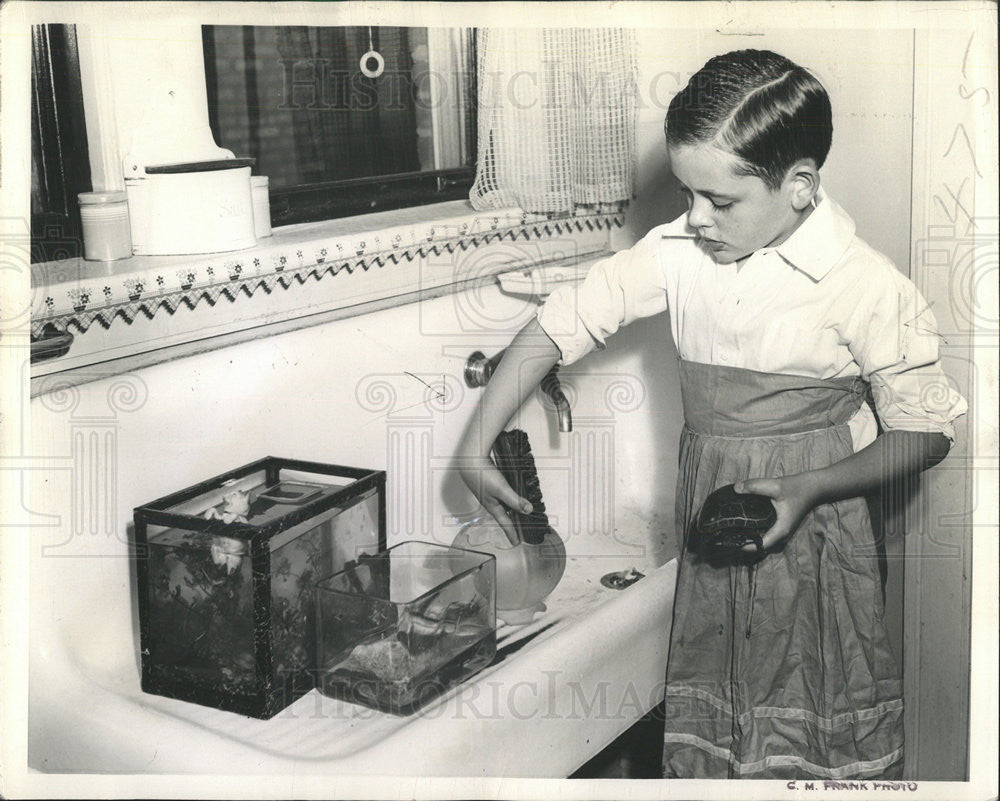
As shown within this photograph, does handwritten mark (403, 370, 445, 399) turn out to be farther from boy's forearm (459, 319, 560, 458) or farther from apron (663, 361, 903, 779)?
apron (663, 361, 903, 779)

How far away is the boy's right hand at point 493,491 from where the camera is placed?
882mm

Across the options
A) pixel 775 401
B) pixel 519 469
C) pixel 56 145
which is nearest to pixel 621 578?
pixel 519 469

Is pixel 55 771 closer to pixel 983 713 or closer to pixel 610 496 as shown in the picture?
pixel 610 496

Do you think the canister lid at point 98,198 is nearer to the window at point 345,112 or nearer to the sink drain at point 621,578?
the window at point 345,112

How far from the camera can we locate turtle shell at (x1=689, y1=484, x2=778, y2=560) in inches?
29.5

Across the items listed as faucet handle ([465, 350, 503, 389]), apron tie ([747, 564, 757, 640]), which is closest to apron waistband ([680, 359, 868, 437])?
apron tie ([747, 564, 757, 640])

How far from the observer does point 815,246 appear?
75 centimetres

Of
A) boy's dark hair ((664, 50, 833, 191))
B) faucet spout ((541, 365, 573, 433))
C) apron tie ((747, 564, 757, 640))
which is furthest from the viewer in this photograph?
faucet spout ((541, 365, 573, 433))

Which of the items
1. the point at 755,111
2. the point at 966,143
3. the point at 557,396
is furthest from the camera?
the point at 557,396

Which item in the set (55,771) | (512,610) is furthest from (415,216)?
(55,771)

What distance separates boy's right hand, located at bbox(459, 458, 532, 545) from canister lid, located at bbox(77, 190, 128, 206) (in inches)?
14.3

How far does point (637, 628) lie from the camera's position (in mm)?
854

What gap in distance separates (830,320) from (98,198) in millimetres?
574

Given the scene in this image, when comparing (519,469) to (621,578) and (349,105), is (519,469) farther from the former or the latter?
(349,105)
